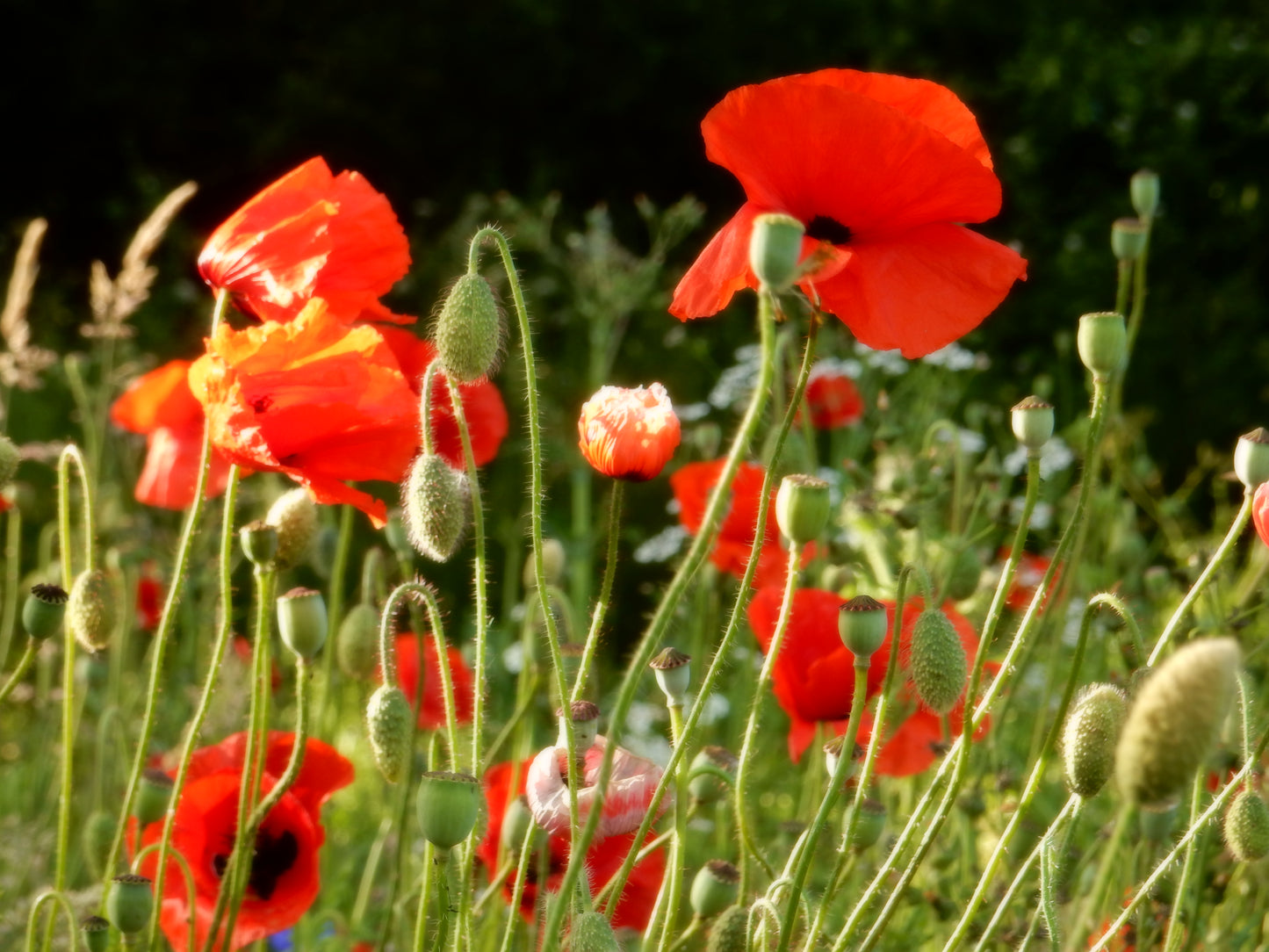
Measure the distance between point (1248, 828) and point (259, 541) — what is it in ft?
2.36

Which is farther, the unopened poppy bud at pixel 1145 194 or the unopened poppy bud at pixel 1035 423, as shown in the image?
the unopened poppy bud at pixel 1145 194

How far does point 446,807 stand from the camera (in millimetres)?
885

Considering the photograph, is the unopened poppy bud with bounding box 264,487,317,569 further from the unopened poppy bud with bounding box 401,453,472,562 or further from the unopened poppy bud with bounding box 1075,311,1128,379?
the unopened poppy bud with bounding box 1075,311,1128,379

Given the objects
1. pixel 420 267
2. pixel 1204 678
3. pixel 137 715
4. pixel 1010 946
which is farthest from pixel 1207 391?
pixel 1204 678

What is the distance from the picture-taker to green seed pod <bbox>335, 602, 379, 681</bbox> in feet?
4.99

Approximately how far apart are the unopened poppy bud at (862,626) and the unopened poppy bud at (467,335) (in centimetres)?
29

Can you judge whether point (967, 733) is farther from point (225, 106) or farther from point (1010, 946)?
point (225, 106)

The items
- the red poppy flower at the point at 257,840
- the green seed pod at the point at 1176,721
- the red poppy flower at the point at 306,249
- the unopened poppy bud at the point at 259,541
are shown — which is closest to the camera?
the green seed pod at the point at 1176,721

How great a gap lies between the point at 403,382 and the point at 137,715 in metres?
1.96

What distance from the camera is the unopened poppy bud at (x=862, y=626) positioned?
39.9 inches

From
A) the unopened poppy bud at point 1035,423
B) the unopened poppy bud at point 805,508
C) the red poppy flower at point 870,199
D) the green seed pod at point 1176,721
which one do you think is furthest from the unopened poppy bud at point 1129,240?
the green seed pod at point 1176,721

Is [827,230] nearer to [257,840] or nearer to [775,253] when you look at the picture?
[775,253]

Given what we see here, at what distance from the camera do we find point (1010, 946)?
1.55 meters

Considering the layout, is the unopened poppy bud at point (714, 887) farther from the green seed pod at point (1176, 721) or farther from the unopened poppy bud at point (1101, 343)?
the green seed pod at point (1176, 721)
